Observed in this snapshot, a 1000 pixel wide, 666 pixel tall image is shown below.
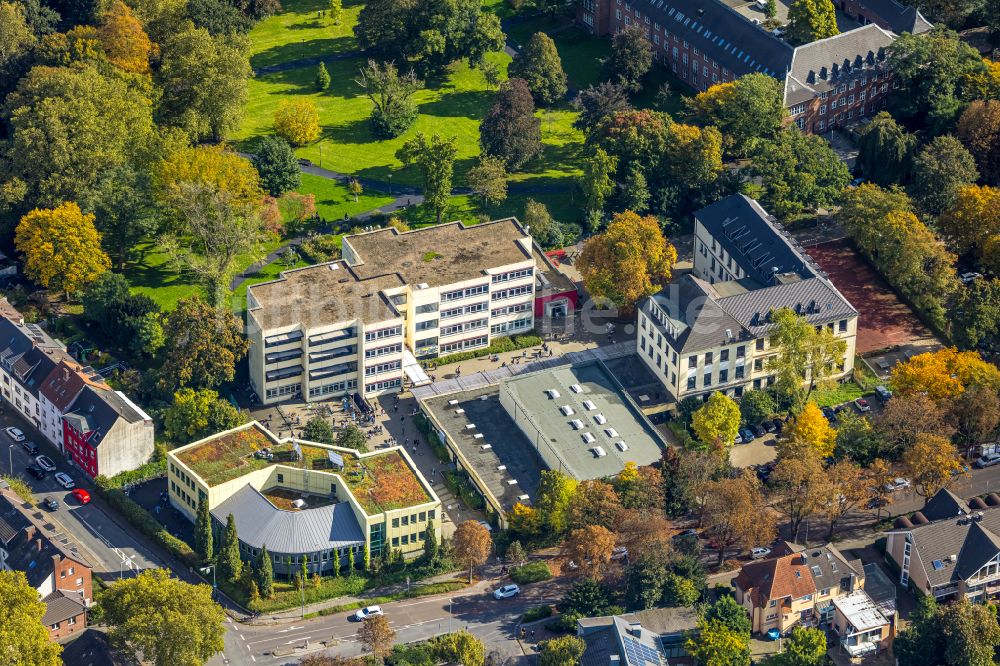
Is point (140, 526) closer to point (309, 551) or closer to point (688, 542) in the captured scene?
point (309, 551)

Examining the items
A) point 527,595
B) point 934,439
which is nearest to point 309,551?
point 527,595

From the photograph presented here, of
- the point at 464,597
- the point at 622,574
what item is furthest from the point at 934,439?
the point at 464,597

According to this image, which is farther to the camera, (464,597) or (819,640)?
(464,597)

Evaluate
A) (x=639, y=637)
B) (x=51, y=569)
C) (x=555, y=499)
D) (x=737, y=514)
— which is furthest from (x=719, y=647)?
(x=51, y=569)

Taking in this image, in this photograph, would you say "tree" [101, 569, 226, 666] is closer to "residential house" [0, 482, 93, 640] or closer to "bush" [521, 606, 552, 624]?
"residential house" [0, 482, 93, 640]

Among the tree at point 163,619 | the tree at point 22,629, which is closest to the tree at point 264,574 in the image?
the tree at point 163,619

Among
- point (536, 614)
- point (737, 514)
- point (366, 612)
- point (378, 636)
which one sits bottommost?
point (366, 612)

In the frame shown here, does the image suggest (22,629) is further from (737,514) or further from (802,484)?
(802,484)
